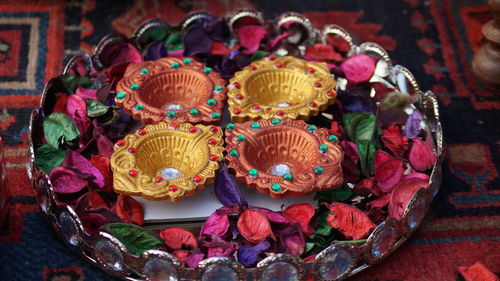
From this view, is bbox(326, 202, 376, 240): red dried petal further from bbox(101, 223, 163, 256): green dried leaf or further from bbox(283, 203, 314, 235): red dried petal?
bbox(101, 223, 163, 256): green dried leaf

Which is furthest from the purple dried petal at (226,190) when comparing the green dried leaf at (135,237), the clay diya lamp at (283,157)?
the green dried leaf at (135,237)

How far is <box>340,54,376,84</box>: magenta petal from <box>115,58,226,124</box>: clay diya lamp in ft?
0.74

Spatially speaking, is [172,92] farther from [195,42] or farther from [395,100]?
[395,100]

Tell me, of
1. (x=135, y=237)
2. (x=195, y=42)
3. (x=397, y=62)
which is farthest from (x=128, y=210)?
(x=397, y=62)

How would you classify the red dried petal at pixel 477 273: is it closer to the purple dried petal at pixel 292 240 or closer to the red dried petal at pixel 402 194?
the red dried petal at pixel 402 194

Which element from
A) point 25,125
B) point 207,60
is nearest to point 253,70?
point 207,60

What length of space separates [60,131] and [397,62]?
70 cm

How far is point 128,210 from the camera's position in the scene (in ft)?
3.22

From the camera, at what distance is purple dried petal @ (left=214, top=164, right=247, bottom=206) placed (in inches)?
38.9

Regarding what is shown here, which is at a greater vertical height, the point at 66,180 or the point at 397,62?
the point at 397,62

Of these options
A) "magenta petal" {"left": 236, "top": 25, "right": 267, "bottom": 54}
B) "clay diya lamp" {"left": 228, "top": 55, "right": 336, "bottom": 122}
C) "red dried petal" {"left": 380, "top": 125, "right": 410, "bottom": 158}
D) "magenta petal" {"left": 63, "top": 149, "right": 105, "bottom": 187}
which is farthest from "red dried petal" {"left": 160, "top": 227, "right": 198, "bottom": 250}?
"magenta petal" {"left": 236, "top": 25, "right": 267, "bottom": 54}

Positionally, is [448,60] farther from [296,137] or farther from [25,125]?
[25,125]

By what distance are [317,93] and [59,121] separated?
1.34 feet

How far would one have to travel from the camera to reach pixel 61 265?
98 centimetres
